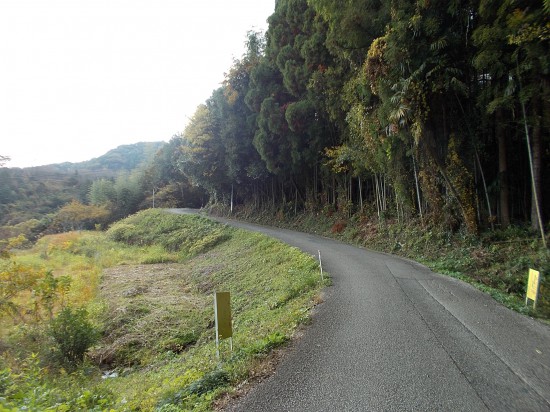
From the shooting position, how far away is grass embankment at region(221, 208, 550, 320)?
7.05 meters

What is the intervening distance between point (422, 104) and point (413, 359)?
761cm

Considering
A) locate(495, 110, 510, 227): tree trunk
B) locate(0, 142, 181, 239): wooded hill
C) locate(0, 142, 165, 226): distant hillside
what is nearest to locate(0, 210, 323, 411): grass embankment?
locate(495, 110, 510, 227): tree trunk

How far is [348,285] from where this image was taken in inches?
298

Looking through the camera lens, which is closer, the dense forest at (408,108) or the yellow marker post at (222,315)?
the yellow marker post at (222,315)

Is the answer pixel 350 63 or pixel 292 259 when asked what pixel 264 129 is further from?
pixel 292 259

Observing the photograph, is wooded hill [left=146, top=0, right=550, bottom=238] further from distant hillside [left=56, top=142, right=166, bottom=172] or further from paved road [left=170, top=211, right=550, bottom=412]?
distant hillside [left=56, top=142, right=166, bottom=172]

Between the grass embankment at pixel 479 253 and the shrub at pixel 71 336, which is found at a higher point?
the grass embankment at pixel 479 253

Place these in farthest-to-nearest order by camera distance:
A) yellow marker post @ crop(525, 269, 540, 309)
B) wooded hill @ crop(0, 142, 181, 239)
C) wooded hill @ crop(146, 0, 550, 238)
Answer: wooded hill @ crop(0, 142, 181, 239) < wooded hill @ crop(146, 0, 550, 238) < yellow marker post @ crop(525, 269, 540, 309)

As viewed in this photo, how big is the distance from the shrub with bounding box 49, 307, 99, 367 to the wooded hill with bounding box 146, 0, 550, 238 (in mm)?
9885

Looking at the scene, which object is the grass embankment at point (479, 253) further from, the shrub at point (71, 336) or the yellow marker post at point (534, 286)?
the shrub at point (71, 336)

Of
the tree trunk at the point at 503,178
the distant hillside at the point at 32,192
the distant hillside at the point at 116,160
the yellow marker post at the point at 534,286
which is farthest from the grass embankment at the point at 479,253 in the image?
the distant hillside at the point at 116,160

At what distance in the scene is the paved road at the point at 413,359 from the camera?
3.25 m

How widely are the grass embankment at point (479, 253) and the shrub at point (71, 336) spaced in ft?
28.7

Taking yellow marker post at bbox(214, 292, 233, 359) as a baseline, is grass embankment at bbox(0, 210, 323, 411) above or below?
below
